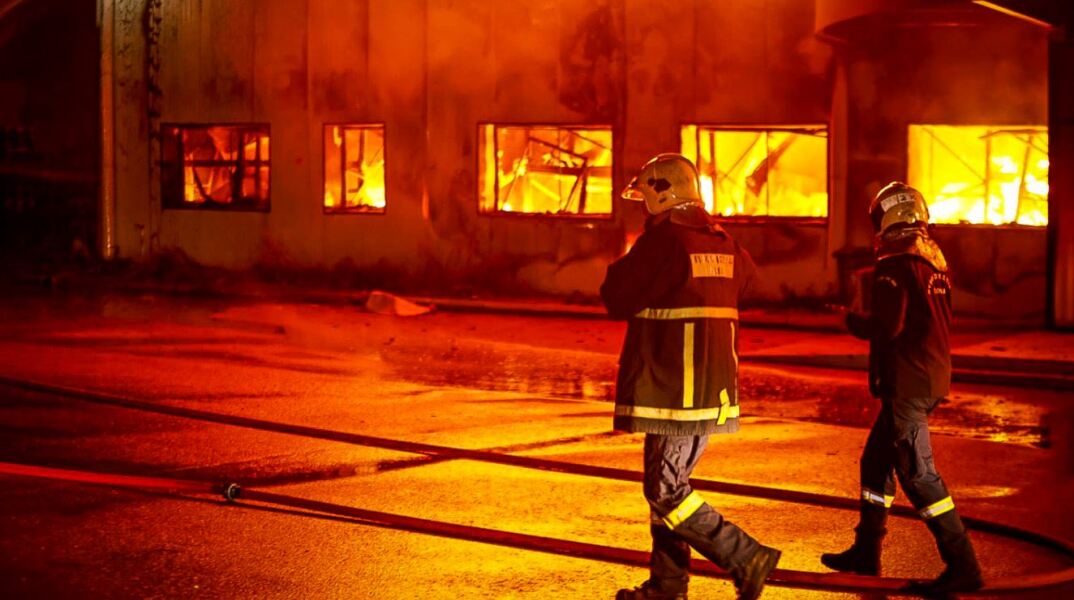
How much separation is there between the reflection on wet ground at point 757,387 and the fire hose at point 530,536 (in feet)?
9.61

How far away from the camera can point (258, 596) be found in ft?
20.5

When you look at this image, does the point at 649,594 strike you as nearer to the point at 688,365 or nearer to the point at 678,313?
the point at 688,365

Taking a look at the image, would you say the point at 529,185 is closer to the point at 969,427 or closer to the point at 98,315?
the point at 98,315

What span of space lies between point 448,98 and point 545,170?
66.4 inches

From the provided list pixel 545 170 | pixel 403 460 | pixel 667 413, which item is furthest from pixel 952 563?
pixel 545 170

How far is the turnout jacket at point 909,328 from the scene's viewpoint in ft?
21.3

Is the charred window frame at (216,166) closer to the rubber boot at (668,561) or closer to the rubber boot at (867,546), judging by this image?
the rubber boot at (867,546)

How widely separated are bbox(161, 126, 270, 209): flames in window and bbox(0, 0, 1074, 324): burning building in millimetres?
35

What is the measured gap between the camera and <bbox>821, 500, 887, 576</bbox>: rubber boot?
6621 millimetres

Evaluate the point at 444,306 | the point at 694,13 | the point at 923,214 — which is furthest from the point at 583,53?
the point at 923,214

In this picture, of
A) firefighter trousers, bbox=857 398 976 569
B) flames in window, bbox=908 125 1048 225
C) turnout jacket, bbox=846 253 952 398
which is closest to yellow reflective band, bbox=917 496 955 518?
firefighter trousers, bbox=857 398 976 569

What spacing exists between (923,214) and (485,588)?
2.60 metres

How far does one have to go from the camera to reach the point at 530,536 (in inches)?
279

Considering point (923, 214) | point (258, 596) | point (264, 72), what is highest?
point (264, 72)
